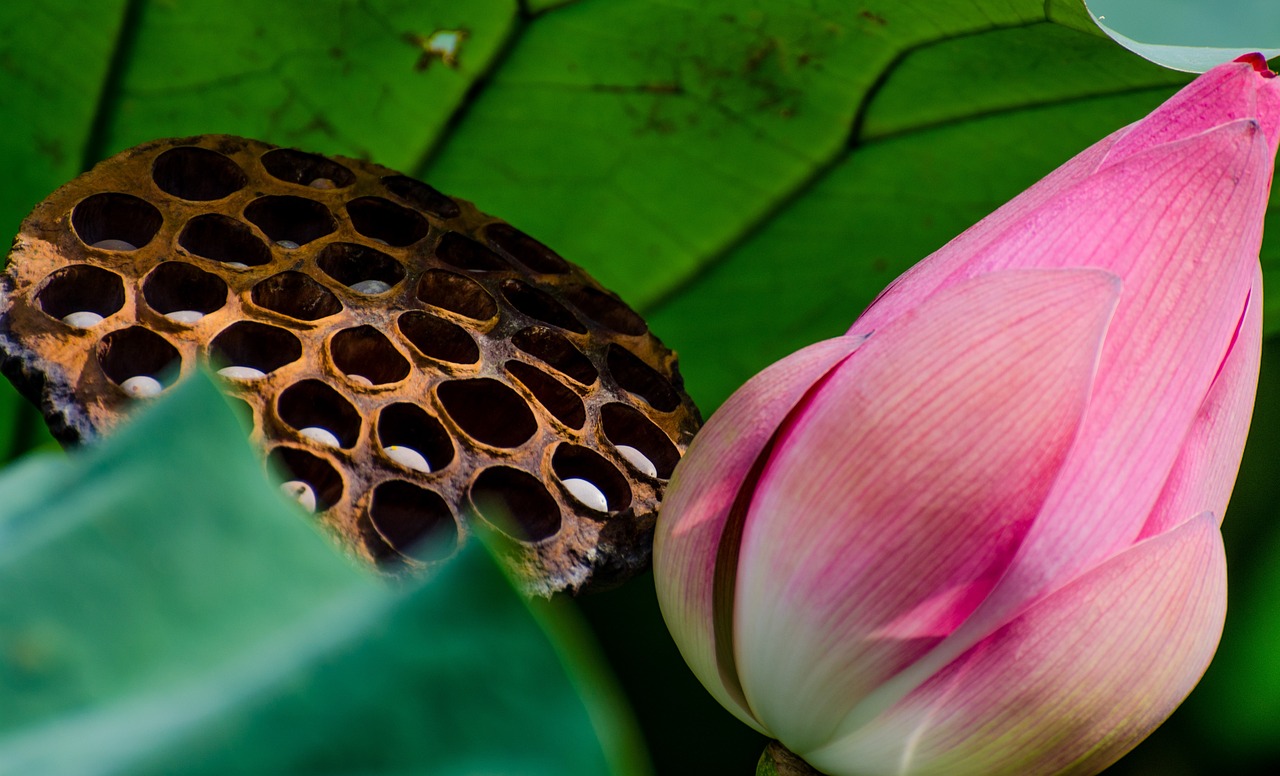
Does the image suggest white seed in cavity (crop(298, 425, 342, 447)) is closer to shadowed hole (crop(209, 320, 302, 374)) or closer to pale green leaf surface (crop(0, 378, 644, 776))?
shadowed hole (crop(209, 320, 302, 374))

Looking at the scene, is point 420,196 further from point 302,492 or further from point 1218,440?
point 1218,440

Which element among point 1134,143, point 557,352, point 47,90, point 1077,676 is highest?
point 1134,143

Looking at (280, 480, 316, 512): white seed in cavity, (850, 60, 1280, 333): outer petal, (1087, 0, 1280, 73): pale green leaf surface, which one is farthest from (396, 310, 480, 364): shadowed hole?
(1087, 0, 1280, 73): pale green leaf surface

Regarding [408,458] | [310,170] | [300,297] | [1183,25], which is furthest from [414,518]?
[1183,25]

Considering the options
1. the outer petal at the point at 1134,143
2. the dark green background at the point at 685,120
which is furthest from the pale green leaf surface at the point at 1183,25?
the outer petal at the point at 1134,143

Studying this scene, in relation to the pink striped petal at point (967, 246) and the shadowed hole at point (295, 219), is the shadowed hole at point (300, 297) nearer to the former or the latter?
the shadowed hole at point (295, 219)

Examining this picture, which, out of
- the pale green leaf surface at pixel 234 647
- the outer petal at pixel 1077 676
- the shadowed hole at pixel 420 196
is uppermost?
the outer petal at pixel 1077 676
